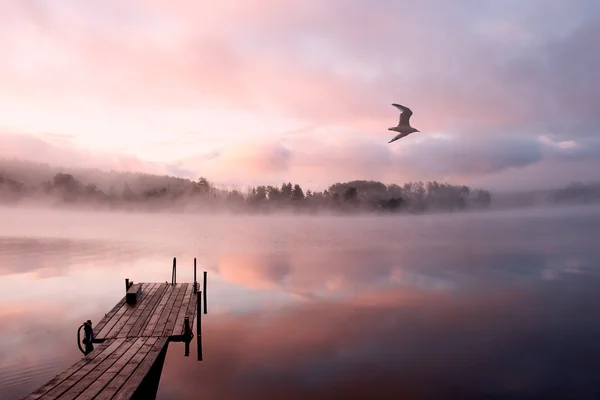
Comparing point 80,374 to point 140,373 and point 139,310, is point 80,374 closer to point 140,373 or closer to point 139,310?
point 140,373

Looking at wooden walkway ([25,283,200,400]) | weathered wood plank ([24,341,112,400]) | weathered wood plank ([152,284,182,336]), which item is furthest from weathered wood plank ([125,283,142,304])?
weathered wood plank ([24,341,112,400])

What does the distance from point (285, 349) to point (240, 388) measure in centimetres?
457

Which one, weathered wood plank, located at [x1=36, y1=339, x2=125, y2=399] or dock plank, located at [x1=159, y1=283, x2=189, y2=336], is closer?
weathered wood plank, located at [x1=36, y1=339, x2=125, y2=399]

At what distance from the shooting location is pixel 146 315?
18281 millimetres

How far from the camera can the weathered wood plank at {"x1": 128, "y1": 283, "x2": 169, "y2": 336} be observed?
631 inches

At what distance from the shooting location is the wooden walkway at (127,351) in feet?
33.8

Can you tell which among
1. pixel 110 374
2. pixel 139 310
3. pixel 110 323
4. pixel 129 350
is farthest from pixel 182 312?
pixel 110 374

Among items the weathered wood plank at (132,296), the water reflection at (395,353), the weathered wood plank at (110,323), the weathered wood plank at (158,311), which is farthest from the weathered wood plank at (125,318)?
the water reflection at (395,353)

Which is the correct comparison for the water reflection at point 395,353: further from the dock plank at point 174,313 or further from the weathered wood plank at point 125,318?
the weathered wood plank at point 125,318

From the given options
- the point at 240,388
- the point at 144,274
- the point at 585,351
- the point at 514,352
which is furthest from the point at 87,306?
the point at 585,351

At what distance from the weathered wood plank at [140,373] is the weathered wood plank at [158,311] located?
127 cm

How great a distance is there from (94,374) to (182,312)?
26.2 feet

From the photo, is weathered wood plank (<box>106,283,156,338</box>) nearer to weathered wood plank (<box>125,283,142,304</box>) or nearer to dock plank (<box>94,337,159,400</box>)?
weathered wood plank (<box>125,283,142,304</box>)

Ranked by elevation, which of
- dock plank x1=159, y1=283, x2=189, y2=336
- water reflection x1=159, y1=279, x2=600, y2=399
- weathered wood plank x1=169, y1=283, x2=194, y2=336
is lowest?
water reflection x1=159, y1=279, x2=600, y2=399
